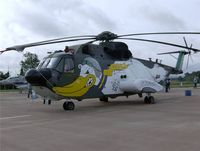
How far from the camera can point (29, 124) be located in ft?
32.9

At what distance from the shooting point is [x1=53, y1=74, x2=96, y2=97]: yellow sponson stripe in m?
13.6

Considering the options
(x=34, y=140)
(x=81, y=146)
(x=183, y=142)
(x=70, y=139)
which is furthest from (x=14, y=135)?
(x=183, y=142)

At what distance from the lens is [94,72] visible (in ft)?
49.8

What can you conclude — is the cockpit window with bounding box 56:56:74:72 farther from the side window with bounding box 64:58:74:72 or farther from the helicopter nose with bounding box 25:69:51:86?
the helicopter nose with bounding box 25:69:51:86

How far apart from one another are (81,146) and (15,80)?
1270 inches

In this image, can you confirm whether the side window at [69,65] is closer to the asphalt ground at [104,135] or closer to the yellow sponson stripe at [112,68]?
the yellow sponson stripe at [112,68]

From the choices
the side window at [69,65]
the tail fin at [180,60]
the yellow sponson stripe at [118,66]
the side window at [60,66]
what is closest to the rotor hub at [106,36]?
the yellow sponson stripe at [118,66]

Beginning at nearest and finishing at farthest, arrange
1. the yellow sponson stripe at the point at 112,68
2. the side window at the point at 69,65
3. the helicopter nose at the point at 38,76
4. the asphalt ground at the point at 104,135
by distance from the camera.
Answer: the asphalt ground at the point at 104,135 < the helicopter nose at the point at 38,76 < the side window at the point at 69,65 < the yellow sponson stripe at the point at 112,68

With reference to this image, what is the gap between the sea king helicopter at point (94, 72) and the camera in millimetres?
13383

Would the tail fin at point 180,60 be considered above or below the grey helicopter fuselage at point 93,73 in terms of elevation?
above

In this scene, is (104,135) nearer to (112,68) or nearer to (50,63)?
(50,63)

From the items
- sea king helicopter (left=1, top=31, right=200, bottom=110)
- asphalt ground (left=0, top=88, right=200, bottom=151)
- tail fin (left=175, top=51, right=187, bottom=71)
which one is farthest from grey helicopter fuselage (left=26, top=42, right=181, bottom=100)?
tail fin (left=175, top=51, right=187, bottom=71)

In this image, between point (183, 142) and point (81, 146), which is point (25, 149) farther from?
point (183, 142)

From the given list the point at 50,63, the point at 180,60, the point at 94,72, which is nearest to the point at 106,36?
the point at 94,72
